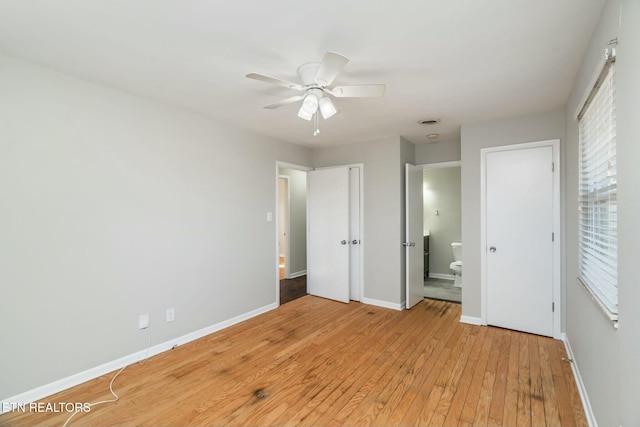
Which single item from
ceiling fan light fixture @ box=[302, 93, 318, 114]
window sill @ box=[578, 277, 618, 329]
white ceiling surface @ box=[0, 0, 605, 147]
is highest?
white ceiling surface @ box=[0, 0, 605, 147]

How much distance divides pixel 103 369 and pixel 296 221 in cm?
416

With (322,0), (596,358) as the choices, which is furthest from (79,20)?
(596,358)

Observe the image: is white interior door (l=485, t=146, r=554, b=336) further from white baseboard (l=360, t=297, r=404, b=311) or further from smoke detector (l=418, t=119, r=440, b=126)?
white baseboard (l=360, t=297, r=404, b=311)

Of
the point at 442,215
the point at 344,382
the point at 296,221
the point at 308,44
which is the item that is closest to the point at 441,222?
the point at 442,215

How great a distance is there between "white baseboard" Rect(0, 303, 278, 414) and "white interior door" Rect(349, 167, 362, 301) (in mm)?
1828

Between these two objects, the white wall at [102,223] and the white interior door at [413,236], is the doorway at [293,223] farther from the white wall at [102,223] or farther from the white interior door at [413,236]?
the white wall at [102,223]

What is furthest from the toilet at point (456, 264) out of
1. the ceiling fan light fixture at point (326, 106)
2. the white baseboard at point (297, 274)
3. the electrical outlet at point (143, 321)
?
the electrical outlet at point (143, 321)

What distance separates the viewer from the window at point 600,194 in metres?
1.56

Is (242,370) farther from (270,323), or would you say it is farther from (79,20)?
(79,20)

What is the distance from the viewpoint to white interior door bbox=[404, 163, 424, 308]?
13.8ft

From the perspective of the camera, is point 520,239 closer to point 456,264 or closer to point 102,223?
point 456,264

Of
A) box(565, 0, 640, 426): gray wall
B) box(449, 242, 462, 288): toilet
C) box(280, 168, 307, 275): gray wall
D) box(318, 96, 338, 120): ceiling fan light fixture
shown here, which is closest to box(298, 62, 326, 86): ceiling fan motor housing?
box(318, 96, 338, 120): ceiling fan light fixture

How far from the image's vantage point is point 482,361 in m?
2.71

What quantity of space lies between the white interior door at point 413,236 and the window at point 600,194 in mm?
2014
